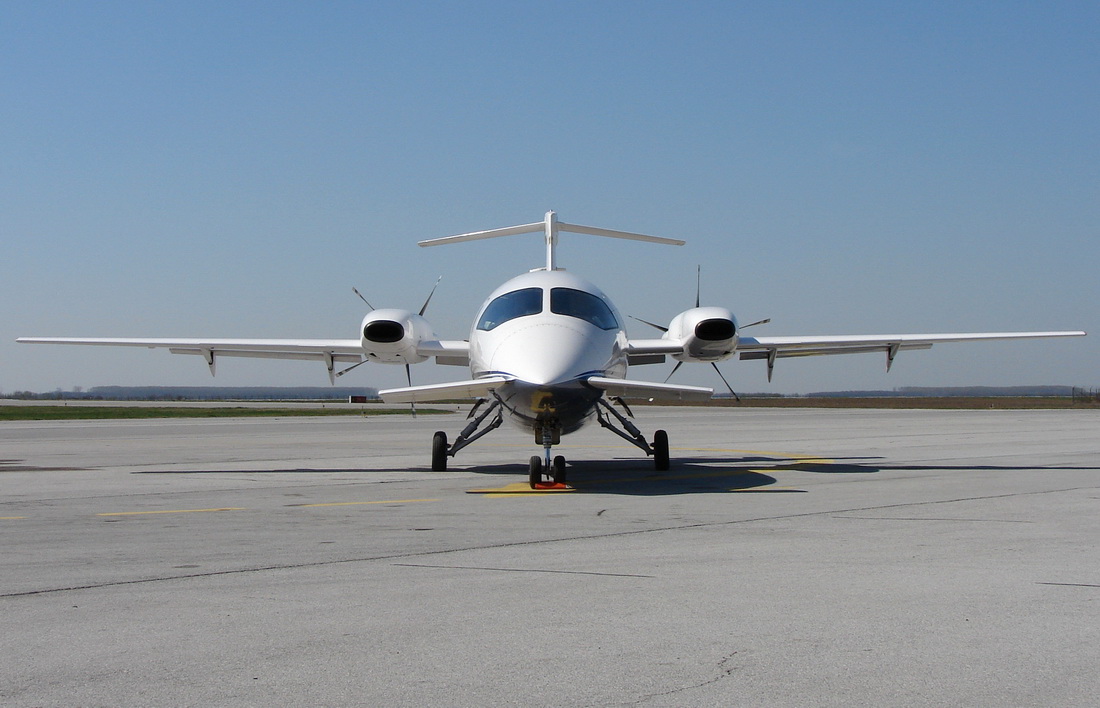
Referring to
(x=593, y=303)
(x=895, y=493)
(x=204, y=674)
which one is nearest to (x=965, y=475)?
(x=895, y=493)

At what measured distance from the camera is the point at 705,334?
53.9ft

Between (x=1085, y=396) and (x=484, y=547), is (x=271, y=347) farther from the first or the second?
(x=1085, y=396)

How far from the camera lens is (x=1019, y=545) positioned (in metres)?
7.69

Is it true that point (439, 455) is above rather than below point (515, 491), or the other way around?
above

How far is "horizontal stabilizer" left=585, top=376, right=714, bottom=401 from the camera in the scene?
12.6 meters

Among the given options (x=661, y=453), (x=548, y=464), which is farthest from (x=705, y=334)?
(x=548, y=464)

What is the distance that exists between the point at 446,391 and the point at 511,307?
1.83 meters

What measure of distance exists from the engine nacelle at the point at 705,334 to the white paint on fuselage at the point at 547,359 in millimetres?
2192

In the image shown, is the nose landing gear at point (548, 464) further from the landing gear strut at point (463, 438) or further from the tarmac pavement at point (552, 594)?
the landing gear strut at point (463, 438)

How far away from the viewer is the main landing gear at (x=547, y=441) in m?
13.0

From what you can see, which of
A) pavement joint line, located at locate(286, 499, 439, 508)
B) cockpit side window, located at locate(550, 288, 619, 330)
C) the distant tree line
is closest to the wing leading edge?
cockpit side window, located at locate(550, 288, 619, 330)

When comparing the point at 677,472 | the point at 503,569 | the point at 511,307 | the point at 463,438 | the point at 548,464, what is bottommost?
the point at 677,472

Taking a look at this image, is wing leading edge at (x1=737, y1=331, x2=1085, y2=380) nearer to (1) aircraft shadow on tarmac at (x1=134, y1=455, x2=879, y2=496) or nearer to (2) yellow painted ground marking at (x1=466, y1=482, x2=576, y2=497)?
(1) aircraft shadow on tarmac at (x1=134, y1=455, x2=879, y2=496)

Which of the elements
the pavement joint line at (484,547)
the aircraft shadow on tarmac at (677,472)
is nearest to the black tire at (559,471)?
the aircraft shadow on tarmac at (677,472)
